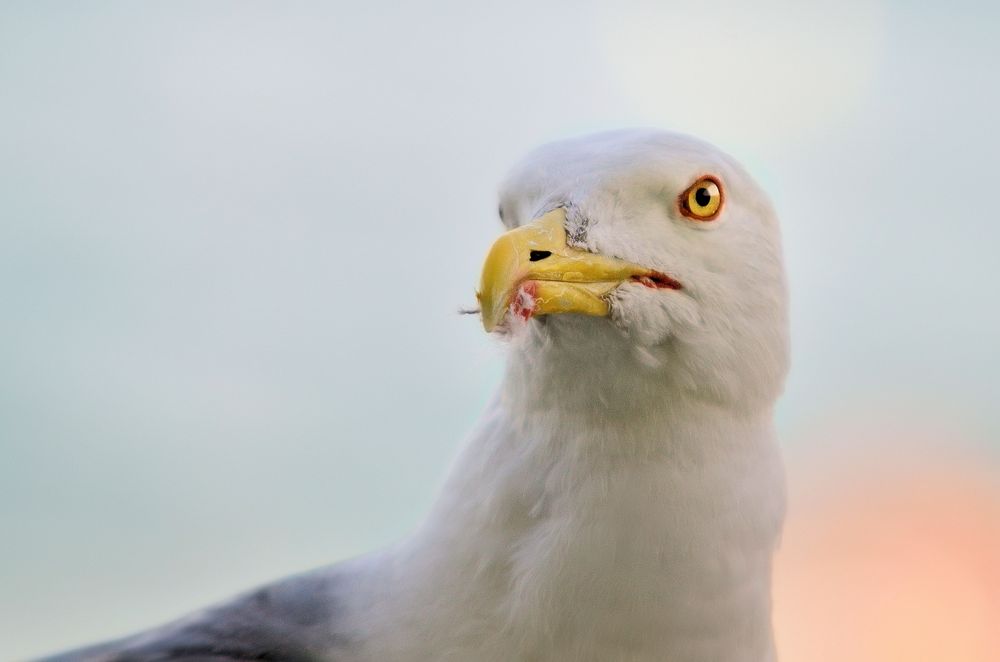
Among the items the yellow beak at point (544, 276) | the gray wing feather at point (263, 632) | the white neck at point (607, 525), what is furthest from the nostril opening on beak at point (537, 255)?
the gray wing feather at point (263, 632)

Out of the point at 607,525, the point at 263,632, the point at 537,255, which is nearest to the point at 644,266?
the point at 537,255

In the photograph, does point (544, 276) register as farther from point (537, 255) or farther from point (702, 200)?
point (702, 200)

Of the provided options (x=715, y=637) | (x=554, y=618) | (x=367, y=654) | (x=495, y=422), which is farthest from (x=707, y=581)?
(x=367, y=654)

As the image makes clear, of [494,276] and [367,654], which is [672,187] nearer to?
[494,276]

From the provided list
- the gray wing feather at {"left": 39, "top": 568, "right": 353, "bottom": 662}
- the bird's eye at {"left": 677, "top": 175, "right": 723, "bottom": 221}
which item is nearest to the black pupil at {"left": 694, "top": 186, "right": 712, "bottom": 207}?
the bird's eye at {"left": 677, "top": 175, "right": 723, "bottom": 221}

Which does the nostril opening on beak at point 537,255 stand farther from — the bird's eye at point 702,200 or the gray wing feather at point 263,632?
the gray wing feather at point 263,632

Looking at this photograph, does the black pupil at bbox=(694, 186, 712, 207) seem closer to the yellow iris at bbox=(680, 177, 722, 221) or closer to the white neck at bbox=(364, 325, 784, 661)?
the yellow iris at bbox=(680, 177, 722, 221)

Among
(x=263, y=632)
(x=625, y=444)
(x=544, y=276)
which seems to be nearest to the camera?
(x=544, y=276)
